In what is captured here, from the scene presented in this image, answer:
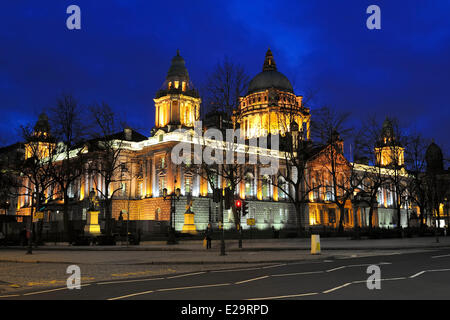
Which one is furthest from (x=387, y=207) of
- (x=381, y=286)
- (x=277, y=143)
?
(x=381, y=286)

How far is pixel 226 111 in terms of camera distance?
124ft

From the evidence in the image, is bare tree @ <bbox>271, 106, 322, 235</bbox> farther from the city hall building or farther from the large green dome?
the large green dome

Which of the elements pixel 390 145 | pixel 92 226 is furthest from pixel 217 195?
pixel 390 145

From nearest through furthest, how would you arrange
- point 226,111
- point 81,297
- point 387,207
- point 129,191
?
point 81,297
point 226,111
point 129,191
point 387,207

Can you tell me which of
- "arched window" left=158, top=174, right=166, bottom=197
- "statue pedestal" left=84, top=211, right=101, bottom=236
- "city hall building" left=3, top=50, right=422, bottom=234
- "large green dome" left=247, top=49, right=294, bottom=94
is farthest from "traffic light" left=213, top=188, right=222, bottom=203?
"large green dome" left=247, top=49, right=294, bottom=94

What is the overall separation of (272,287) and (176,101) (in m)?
76.1

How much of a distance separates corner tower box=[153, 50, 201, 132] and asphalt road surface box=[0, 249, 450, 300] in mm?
69582

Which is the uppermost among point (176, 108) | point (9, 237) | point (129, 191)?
point (176, 108)

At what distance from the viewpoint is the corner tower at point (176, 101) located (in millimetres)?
85438

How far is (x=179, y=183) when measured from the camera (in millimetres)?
74562

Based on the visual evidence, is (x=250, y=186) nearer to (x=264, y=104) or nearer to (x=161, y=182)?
(x=161, y=182)
